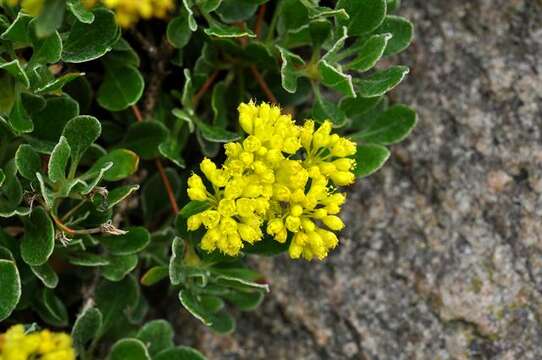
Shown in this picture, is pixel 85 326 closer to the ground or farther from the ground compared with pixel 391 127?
closer to the ground

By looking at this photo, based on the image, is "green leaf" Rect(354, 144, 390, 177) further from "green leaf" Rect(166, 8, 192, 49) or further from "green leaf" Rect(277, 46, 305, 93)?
"green leaf" Rect(166, 8, 192, 49)

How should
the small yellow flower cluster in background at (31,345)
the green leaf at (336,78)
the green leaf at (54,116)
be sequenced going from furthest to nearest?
the green leaf at (54,116), the green leaf at (336,78), the small yellow flower cluster in background at (31,345)

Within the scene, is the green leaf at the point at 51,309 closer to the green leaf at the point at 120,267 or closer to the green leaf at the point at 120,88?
the green leaf at the point at 120,267

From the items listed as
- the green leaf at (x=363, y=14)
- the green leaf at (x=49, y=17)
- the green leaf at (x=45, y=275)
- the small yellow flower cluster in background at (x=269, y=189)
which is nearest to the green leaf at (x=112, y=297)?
the green leaf at (x=45, y=275)

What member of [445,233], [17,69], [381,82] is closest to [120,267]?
[17,69]

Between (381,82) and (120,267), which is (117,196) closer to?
(120,267)
